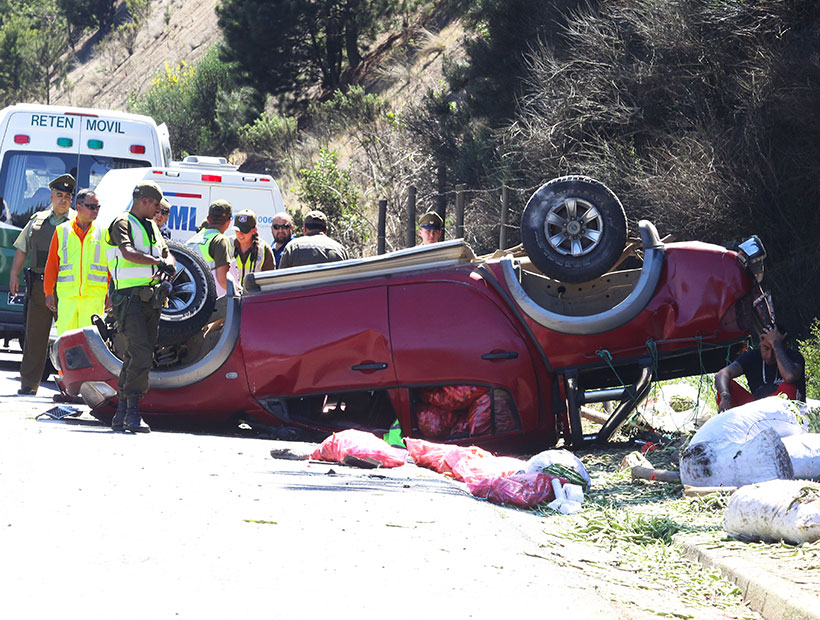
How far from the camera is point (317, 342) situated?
8.10 meters

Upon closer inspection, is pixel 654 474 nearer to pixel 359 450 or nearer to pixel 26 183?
pixel 359 450

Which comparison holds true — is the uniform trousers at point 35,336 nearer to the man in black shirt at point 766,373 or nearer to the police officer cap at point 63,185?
the police officer cap at point 63,185

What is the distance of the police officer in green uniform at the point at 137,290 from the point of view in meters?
8.12

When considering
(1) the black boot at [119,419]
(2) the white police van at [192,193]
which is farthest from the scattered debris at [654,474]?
(2) the white police van at [192,193]

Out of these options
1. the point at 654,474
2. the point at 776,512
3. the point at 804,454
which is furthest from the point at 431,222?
the point at 776,512

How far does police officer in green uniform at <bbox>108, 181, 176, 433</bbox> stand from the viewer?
812 cm

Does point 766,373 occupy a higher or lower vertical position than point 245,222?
lower

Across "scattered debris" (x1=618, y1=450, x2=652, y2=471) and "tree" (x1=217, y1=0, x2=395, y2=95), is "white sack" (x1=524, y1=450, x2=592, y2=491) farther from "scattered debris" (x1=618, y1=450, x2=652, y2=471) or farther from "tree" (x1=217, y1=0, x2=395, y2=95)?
"tree" (x1=217, y1=0, x2=395, y2=95)

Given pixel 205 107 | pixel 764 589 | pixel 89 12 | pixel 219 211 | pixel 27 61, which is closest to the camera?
pixel 764 589

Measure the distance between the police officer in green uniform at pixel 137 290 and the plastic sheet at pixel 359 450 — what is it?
1.50 m

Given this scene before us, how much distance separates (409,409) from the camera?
799 centimetres

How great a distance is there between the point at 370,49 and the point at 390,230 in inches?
603

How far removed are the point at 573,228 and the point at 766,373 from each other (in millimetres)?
1619

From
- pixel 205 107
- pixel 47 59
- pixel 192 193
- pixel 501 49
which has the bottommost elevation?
pixel 192 193
